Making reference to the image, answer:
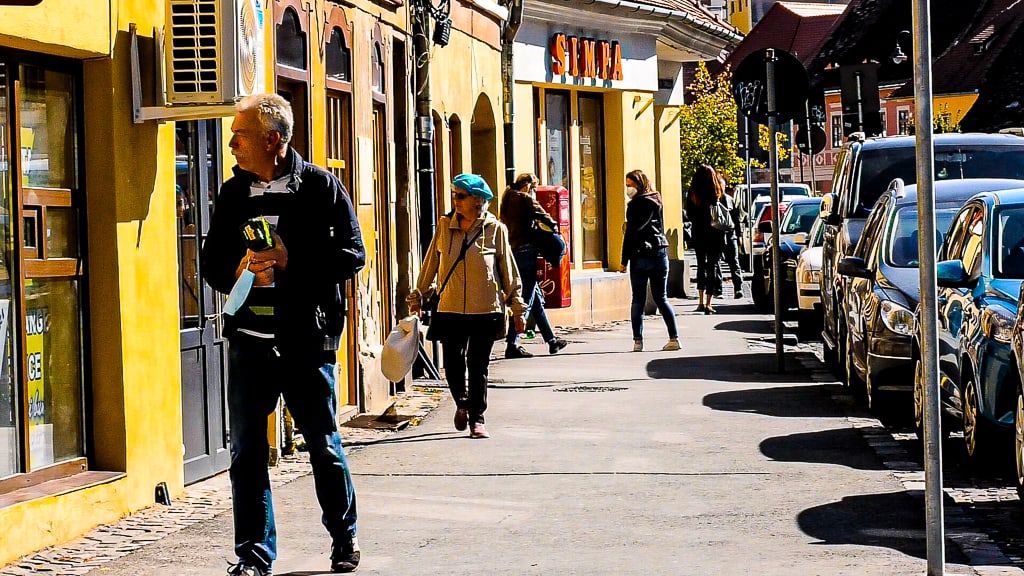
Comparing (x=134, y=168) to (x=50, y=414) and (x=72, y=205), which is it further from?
(x=50, y=414)

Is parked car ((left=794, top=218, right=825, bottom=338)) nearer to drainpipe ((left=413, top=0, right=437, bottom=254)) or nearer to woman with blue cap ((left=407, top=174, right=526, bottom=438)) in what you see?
drainpipe ((left=413, top=0, right=437, bottom=254))

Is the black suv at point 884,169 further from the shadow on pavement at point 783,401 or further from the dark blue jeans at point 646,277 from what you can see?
the dark blue jeans at point 646,277

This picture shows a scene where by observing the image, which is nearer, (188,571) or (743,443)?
(188,571)

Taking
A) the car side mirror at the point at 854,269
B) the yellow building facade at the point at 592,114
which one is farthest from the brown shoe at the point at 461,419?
the yellow building facade at the point at 592,114

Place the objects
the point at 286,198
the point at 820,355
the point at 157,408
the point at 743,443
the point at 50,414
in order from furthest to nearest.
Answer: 1. the point at 820,355
2. the point at 743,443
3. the point at 157,408
4. the point at 50,414
5. the point at 286,198

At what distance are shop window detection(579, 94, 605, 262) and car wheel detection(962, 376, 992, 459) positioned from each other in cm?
1494

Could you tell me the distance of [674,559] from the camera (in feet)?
24.3

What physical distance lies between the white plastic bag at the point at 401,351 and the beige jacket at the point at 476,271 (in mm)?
564

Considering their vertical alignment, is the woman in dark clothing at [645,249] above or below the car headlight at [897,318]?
above

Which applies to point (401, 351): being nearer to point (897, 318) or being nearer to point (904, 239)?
point (897, 318)

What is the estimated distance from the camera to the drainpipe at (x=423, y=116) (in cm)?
1581

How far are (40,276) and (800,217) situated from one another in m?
21.7

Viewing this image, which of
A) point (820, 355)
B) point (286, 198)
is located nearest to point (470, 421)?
point (286, 198)

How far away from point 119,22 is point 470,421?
4.14 metres
